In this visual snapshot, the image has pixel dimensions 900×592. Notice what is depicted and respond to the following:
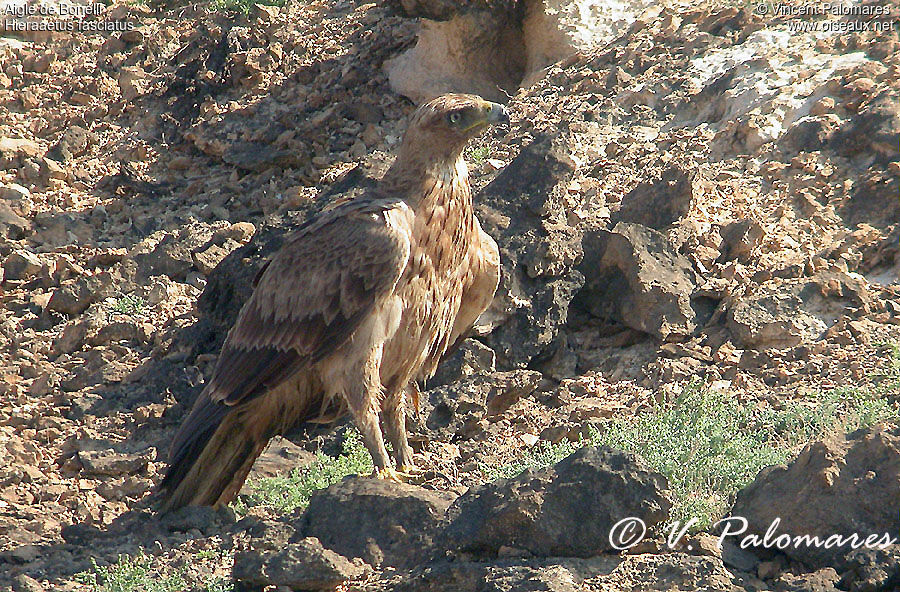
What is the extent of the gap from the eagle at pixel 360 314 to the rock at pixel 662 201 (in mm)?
2324

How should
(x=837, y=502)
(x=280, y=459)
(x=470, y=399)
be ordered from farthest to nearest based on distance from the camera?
(x=470, y=399)
(x=280, y=459)
(x=837, y=502)

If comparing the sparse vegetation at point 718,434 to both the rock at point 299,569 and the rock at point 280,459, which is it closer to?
the rock at point 280,459

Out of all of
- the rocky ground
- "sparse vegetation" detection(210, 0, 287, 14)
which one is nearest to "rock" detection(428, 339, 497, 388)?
the rocky ground

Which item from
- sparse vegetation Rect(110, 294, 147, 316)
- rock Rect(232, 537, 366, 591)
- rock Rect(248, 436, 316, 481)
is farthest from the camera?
sparse vegetation Rect(110, 294, 147, 316)

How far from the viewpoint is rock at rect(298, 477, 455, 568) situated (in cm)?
502

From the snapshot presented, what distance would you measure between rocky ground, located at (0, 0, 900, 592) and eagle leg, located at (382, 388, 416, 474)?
191mm

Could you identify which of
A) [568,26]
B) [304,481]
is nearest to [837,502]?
[304,481]

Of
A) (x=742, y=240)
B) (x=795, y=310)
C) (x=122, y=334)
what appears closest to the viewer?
(x=795, y=310)

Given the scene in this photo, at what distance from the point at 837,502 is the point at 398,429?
2.93 metres

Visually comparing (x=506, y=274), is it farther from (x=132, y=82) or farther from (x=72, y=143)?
(x=132, y=82)

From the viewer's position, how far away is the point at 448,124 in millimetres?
6359

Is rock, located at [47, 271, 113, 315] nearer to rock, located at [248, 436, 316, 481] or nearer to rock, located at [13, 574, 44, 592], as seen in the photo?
rock, located at [248, 436, 316, 481]

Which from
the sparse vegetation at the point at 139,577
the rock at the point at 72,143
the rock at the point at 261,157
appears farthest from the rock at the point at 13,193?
the sparse vegetation at the point at 139,577

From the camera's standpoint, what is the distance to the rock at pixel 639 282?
7887mm
